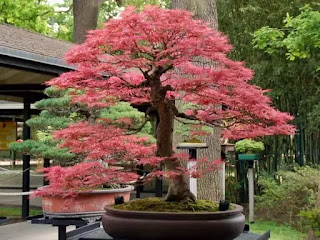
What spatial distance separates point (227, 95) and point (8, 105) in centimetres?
875

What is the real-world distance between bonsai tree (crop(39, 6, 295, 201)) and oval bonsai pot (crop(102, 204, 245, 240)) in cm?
38

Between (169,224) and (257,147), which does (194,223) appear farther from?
(257,147)

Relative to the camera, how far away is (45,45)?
765 centimetres

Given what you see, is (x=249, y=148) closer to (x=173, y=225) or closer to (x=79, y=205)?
(x=79, y=205)

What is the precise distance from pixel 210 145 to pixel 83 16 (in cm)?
677

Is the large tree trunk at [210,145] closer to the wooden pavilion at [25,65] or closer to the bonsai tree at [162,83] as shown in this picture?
the wooden pavilion at [25,65]

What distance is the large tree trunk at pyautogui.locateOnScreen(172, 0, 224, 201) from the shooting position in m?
7.31

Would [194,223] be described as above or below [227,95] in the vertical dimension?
below

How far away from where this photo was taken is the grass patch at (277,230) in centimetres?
778

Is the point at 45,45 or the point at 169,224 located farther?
the point at 45,45

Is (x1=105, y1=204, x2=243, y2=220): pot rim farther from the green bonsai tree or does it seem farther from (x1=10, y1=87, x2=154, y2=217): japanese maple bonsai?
the green bonsai tree

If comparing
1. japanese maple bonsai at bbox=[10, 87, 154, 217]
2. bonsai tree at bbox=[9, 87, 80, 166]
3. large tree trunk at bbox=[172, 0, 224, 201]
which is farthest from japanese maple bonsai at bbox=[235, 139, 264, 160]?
bonsai tree at bbox=[9, 87, 80, 166]

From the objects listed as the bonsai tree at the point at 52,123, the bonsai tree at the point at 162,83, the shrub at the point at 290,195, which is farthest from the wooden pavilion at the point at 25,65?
the shrub at the point at 290,195

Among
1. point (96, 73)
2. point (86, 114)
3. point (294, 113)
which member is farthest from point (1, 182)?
point (96, 73)
